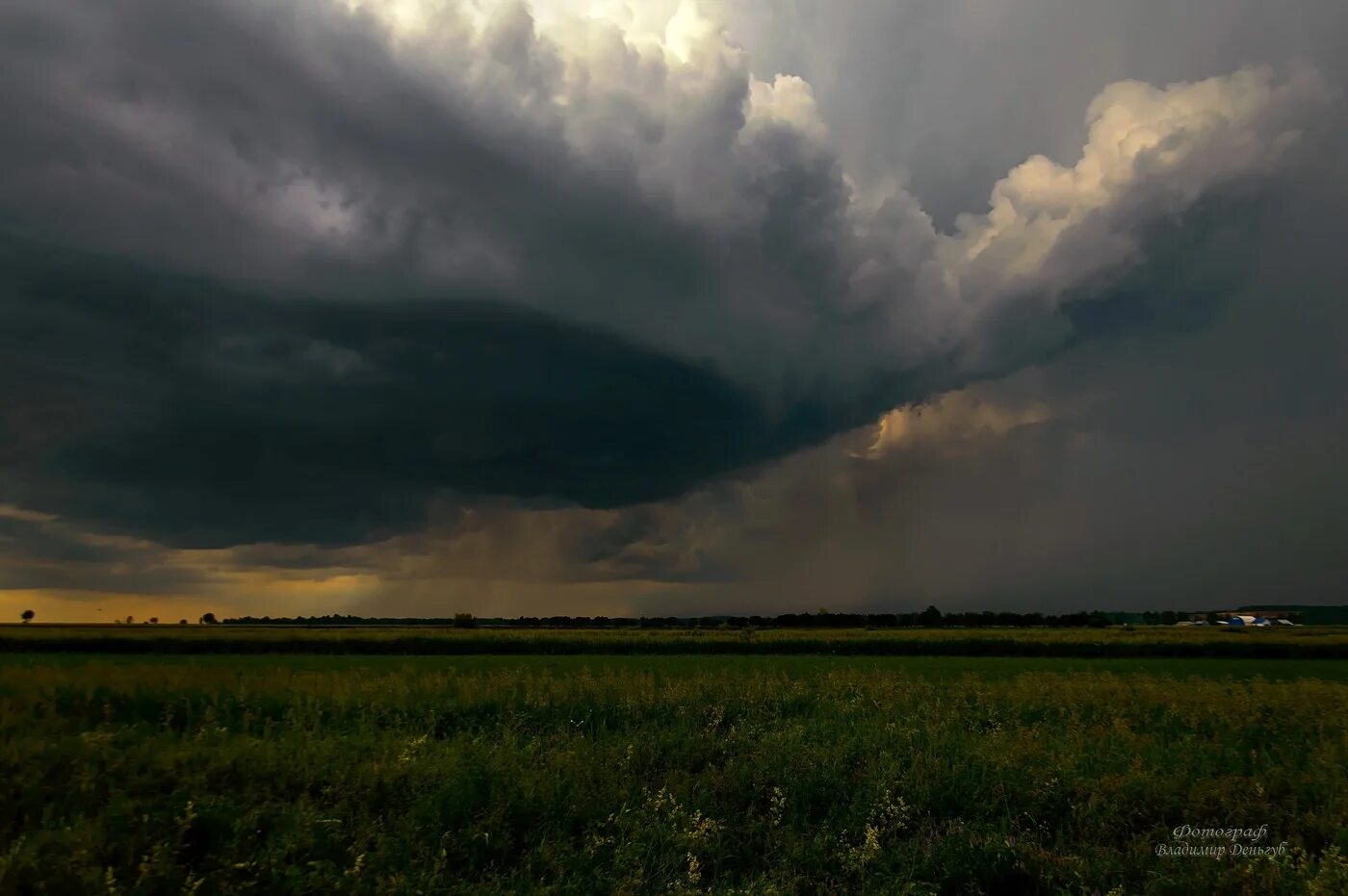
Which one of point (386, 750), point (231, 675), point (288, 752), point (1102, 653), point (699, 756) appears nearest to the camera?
point (288, 752)

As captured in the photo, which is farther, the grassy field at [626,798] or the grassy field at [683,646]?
the grassy field at [683,646]

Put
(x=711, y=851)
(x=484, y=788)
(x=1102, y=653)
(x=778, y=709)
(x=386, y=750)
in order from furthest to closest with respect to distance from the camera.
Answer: (x=1102, y=653) < (x=778, y=709) < (x=386, y=750) < (x=484, y=788) < (x=711, y=851)

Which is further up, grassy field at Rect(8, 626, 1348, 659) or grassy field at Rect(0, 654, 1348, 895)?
grassy field at Rect(0, 654, 1348, 895)

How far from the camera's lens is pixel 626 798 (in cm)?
1168

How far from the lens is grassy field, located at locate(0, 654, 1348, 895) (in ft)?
29.9

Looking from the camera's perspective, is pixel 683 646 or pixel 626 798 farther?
pixel 683 646

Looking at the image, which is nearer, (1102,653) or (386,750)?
(386,750)

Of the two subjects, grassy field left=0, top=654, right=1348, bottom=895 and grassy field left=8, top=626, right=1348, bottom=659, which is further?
grassy field left=8, top=626, right=1348, bottom=659

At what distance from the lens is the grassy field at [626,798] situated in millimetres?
9125

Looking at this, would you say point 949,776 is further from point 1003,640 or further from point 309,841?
point 1003,640

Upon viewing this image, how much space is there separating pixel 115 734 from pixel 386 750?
4406 mm

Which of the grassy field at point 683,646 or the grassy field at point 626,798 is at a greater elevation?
the grassy field at point 626,798

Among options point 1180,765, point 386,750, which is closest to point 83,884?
point 386,750

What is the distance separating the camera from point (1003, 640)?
219 feet
